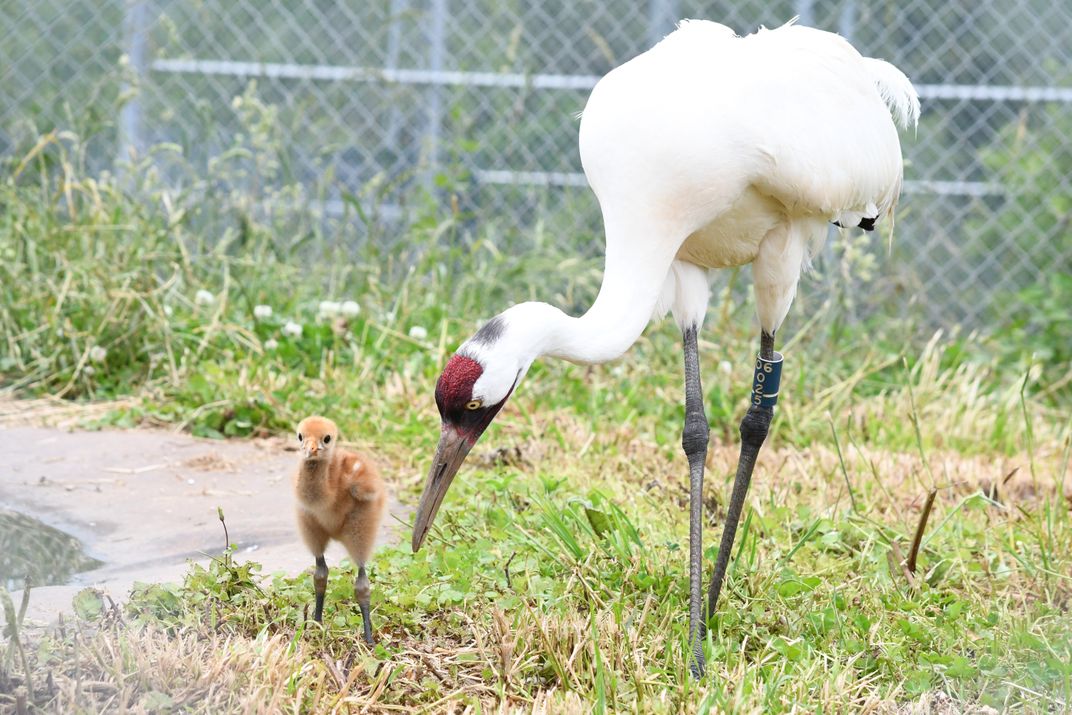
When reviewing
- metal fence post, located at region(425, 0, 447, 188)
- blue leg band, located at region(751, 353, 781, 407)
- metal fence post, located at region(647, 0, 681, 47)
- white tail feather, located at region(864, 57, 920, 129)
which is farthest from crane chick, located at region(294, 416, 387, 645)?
metal fence post, located at region(647, 0, 681, 47)

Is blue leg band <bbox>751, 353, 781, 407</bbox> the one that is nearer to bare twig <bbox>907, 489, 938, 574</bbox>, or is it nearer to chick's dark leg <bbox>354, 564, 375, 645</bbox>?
bare twig <bbox>907, 489, 938, 574</bbox>

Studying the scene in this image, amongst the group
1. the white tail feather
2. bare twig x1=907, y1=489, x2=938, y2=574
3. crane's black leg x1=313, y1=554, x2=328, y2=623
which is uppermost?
crane's black leg x1=313, y1=554, x2=328, y2=623

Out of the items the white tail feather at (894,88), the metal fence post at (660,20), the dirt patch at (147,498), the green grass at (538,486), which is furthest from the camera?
the metal fence post at (660,20)

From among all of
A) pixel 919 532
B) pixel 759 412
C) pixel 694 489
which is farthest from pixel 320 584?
pixel 919 532

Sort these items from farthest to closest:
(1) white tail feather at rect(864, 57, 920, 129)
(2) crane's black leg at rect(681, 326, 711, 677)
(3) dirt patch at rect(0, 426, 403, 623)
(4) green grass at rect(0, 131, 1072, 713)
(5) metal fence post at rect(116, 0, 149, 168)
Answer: (5) metal fence post at rect(116, 0, 149, 168) < (1) white tail feather at rect(864, 57, 920, 129) < (3) dirt patch at rect(0, 426, 403, 623) < (2) crane's black leg at rect(681, 326, 711, 677) < (4) green grass at rect(0, 131, 1072, 713)

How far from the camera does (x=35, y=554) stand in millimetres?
3219

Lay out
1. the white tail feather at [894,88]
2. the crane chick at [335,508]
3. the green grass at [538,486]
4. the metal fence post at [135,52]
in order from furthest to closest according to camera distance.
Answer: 1. the metal fence post at [135,52]
2. the white tail feather at [894,88]
3. the crane chick at [335,508]
4. the green grass at [538,486]

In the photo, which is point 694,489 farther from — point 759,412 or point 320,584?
point 320,584

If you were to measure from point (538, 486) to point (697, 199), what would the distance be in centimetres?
125

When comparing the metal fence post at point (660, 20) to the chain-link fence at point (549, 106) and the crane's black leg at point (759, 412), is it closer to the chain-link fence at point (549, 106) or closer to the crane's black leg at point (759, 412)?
the chain-link fence at point (549, 106)

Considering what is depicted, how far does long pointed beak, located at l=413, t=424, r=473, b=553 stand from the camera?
2797 millimetres

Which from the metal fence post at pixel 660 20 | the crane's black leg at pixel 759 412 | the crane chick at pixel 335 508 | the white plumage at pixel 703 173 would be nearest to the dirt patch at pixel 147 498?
the crane chick at pixel 335 508

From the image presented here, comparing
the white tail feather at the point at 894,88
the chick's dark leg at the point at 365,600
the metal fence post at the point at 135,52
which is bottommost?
the white tail feather at the point at 894,88

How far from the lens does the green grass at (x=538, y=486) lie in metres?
2.66
